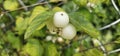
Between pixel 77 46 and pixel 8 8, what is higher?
pixel 8 8

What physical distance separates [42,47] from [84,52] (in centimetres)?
14

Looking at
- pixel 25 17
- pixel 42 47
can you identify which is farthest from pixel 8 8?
pixel 42 47

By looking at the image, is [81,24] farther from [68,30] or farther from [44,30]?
[44,30]

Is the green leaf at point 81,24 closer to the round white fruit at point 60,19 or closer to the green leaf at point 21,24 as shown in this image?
the round white fruit at point 60,19

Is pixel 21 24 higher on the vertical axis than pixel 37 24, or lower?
lower

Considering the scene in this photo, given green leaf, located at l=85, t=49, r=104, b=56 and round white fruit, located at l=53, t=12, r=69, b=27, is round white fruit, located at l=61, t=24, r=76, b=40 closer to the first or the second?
round white fruit, located at l=53, t=12, r=69, b=27

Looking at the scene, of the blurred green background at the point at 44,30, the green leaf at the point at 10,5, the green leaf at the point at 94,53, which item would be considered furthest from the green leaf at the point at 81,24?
the green leaf at the point at 10,5

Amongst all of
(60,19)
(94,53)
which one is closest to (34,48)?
(94,53)

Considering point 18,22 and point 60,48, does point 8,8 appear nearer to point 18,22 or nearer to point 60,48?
point 18,22

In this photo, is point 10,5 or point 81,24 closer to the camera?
point 81,24

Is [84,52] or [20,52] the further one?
[20,52]

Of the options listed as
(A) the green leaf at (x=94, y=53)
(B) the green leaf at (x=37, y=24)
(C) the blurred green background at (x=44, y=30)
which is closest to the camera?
(B) the green leaf at (x=37, y=24)

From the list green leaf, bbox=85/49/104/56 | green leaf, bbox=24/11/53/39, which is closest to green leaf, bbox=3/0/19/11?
green leaf, bbox=85/49/104/56

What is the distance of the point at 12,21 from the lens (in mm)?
1315
